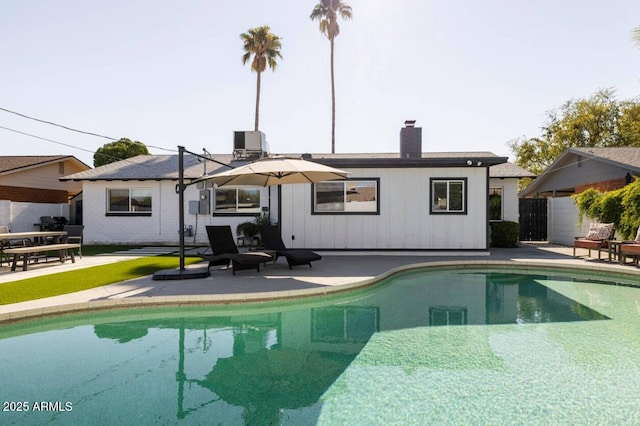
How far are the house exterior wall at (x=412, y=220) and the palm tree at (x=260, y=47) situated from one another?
16.0 m

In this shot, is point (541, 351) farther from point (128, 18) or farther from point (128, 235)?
point (128, 235)

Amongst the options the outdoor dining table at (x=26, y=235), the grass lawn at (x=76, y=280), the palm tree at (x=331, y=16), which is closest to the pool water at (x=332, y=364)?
the grass lawn at (x=76, y=280)

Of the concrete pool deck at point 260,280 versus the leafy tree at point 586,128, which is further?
the leafy tree at point 586,128

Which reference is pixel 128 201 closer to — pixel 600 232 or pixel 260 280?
pixel 260 280

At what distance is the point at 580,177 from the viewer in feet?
60.1

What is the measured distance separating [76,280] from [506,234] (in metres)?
14.1

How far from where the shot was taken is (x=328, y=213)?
38.7 feet

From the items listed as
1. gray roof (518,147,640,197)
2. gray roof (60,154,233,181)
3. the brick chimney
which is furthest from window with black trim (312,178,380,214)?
gray roof (518,147,640,197)

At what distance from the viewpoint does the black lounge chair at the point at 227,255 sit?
811 centimetres

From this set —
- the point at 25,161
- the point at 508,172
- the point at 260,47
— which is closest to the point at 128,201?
the point at 25,161

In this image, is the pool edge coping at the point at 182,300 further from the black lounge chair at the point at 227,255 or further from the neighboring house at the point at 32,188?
the neighboring house at the point at 32,188

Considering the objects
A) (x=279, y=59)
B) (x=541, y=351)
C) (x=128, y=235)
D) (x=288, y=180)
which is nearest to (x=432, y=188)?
(x=288, y=180)

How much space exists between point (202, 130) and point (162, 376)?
1708 cm

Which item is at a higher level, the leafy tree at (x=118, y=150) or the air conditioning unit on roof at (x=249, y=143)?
the leafy tree at (x=118, y=150)
